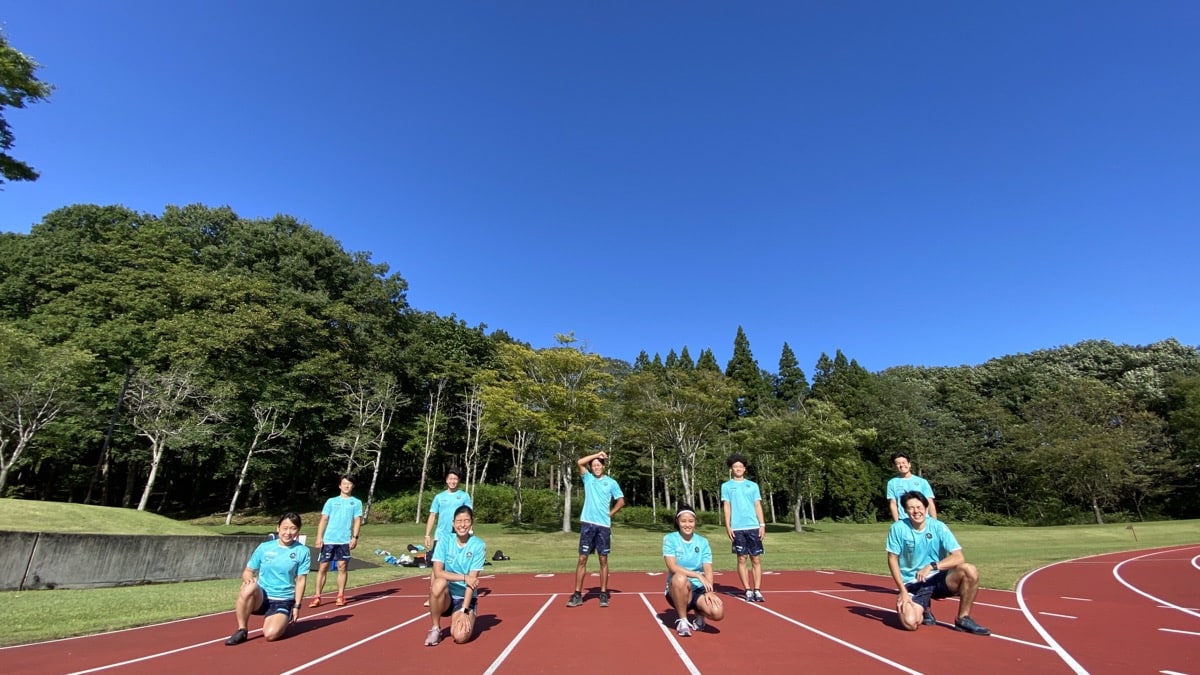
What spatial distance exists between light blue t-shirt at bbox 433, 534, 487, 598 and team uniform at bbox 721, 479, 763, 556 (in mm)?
3537

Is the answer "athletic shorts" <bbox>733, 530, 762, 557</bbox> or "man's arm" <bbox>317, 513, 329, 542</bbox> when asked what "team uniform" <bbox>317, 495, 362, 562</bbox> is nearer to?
"man's arm" <bbox>317, 513, 329, 542</bbox>

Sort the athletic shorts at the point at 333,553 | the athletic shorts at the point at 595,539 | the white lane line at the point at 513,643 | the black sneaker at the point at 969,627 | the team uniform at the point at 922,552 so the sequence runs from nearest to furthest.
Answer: the white lane line at the point at 513,643 < the black sneaker at the point at 969,627 < the team uniform at the point at 922,552 < the athletic shorts at the point at 595,539 < the athletic shorts at the point at 333,553

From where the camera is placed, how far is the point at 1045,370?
196ft

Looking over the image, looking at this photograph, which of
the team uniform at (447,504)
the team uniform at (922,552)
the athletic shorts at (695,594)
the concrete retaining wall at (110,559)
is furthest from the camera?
the concrete retaining wall at (110,559)

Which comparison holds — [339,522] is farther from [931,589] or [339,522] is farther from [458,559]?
[931,589]

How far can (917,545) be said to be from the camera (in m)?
5.93

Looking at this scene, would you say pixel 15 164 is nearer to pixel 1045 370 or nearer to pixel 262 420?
pixel 262 420

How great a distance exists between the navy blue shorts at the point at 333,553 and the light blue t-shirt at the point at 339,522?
7cm

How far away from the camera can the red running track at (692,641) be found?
4.69 meters

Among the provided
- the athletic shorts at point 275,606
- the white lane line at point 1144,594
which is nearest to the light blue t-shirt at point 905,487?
the white lane line at point 1144,594

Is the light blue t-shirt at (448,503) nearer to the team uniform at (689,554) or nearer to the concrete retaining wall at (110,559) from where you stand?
the team uniform at (689,554)

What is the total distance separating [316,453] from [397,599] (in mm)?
34096

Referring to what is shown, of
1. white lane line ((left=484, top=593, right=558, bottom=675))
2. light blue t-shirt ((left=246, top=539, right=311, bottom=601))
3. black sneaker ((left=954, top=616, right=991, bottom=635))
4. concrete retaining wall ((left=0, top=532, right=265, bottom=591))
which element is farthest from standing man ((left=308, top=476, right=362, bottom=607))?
black sneaker ((left=954, top=616, right=991, bottom=635))

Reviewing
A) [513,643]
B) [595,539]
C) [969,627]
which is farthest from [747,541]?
[513,643]
